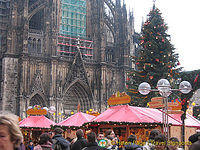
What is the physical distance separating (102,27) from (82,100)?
8.92 meters

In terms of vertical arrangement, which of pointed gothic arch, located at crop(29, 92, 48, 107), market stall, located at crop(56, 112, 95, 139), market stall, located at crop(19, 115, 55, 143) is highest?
pointed gothic arch, located at crop(29, 92, 48, 107)

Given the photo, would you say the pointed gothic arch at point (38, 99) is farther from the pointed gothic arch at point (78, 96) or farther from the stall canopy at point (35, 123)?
the stall canopy at point (35, 123)

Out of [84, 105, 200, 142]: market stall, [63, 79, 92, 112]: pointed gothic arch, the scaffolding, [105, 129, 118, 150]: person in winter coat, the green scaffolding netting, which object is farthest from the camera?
the green scaffolding netting

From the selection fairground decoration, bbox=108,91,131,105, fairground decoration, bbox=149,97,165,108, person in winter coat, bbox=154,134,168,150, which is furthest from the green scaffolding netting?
person in winter coat, bbox=154,134,168,150

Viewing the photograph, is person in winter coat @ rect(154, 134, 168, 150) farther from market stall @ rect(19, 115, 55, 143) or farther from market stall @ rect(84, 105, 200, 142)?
market stall @ rect(19, 115, 55, 143)

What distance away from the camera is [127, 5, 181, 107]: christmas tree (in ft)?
68.7

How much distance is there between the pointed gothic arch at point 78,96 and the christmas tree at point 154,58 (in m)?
14.1

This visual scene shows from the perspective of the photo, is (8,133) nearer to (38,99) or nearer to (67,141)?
(67,141)

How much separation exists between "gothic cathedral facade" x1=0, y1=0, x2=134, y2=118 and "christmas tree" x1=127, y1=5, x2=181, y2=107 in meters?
13.5

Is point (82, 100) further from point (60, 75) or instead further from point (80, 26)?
point (80, 26)

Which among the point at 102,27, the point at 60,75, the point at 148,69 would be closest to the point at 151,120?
the point at 148,69

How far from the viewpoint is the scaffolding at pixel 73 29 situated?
1421 inches

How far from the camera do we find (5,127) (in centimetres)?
256

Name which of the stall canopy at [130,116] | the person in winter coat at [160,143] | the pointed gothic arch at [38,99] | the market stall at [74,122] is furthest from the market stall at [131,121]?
the pointed gothic arch at [38,99]
